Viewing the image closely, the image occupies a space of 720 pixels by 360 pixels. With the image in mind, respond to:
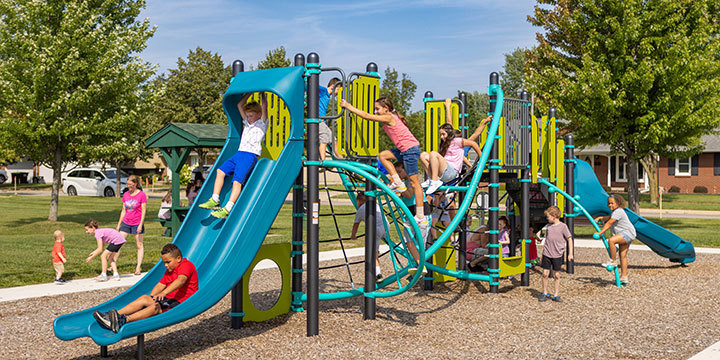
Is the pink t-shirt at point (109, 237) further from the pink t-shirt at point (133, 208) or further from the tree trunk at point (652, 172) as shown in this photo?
the tree trunk at point (652, 172)

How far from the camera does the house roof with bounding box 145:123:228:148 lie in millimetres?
15802

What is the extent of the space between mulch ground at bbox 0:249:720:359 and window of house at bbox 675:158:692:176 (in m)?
35.9

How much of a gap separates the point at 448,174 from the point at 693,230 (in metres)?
15.3

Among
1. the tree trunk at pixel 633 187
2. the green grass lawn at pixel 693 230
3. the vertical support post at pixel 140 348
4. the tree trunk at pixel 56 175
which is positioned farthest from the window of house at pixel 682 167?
the vertical support post at pixel 140 348

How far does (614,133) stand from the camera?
68.5ft

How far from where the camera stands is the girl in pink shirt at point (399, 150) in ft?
26.5

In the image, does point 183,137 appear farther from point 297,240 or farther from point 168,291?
point 168,291

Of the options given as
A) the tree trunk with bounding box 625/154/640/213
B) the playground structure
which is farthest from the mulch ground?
the tree trunk with bounding box 625/154/640/213

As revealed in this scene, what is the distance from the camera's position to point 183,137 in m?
15.9

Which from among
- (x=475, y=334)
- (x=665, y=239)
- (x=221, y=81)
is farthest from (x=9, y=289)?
(x=221, y=81)

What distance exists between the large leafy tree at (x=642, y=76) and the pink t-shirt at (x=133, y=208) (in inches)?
556

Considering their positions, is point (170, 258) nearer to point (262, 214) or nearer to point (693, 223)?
point (262, 214)

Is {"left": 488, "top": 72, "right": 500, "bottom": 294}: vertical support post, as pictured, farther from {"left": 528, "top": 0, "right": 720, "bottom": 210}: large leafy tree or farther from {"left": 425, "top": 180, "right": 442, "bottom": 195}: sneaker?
{"left": 528, "top": 0, "right": 720, "bottom": 210}: large leafy tree

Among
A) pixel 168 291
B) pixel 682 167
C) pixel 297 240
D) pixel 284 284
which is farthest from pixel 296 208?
pixel 682 167
